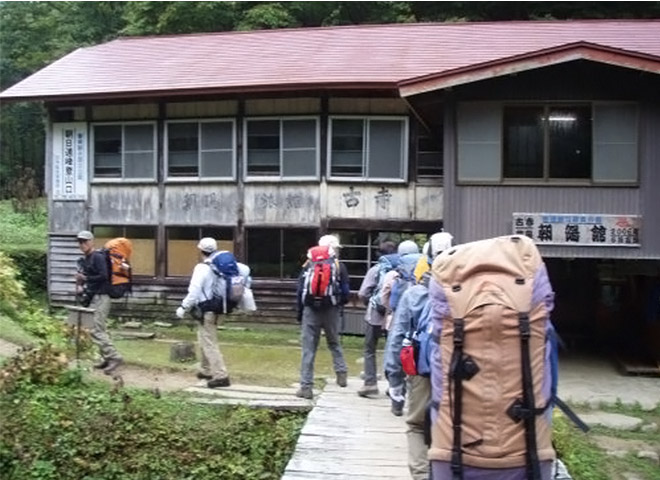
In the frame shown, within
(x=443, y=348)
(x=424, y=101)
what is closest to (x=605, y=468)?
(x=443, y=348)

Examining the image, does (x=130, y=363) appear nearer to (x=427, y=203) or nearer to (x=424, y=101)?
(x=424, y=101)

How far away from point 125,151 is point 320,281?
1121 centimetres

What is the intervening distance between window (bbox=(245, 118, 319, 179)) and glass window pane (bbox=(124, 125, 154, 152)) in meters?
2.36

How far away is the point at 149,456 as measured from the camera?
6.82 meters

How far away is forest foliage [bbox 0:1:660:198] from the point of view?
27000 millimetres

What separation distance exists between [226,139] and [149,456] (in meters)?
10.7

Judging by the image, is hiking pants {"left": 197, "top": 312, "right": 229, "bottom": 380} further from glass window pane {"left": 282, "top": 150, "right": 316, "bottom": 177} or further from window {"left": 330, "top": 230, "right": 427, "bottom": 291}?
glass window pane {"left": 282, "top": 150, "right": 316, "bottom": 177}

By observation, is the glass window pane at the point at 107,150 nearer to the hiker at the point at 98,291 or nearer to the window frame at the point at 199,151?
the window frame at the point at 199,151

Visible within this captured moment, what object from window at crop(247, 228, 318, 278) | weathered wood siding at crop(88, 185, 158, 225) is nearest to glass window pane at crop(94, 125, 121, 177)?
weathered wood siding at crop(88, 185, 158, 225)

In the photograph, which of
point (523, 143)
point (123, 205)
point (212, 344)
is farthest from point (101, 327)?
point (123, 205)

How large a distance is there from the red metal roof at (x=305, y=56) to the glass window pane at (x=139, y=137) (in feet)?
3.30

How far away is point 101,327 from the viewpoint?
8789 millimetres

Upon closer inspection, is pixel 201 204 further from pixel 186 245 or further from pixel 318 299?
pixel 318 299

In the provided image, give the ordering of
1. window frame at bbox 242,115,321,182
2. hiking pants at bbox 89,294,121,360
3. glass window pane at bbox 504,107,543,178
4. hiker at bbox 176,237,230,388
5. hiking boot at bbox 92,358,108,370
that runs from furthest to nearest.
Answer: window frame at bbox 242,115,321,182 → glass window pane at bbox 504,107,543,178 → hiking boot at bbox 92,358,108,370 → hiking pants at bbox 89,294,121,360 → hiker at bbox 176,237,230,388
